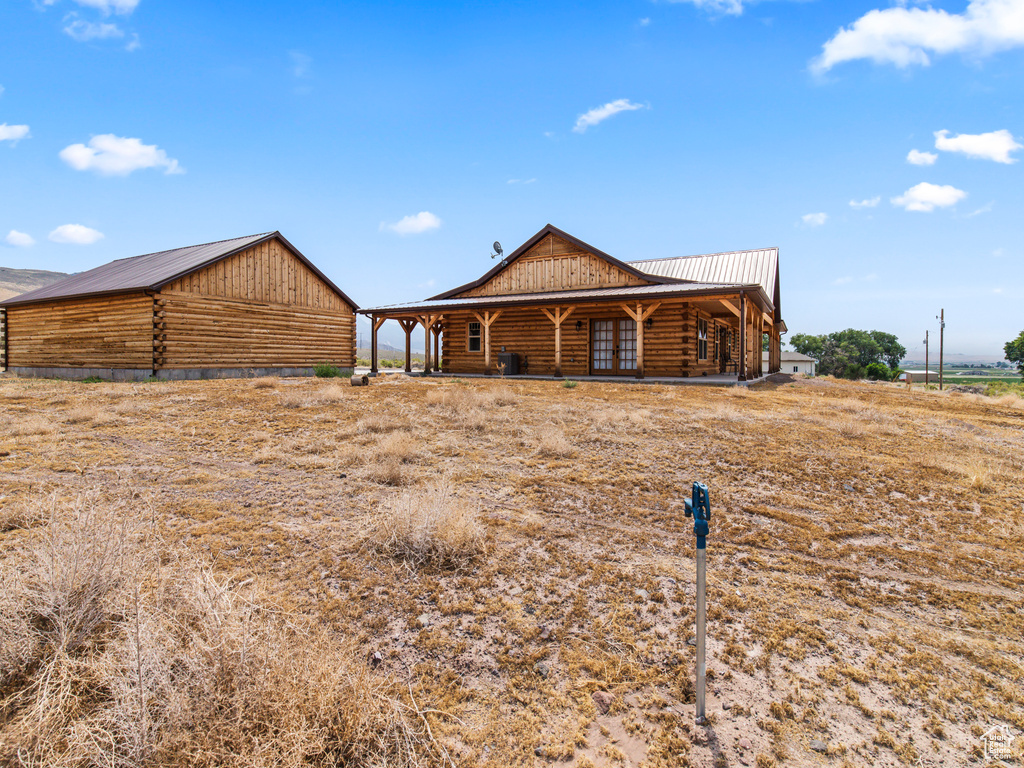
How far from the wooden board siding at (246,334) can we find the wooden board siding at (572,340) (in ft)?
18.8

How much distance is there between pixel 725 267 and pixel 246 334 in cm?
2170

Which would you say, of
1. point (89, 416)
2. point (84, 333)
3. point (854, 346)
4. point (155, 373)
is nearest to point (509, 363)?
point (155, 373)

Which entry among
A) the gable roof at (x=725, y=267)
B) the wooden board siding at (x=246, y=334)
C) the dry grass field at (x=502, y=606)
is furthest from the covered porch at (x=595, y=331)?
the dry grass field at (x=502, y=606)

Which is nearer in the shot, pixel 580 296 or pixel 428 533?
pixel 428 533

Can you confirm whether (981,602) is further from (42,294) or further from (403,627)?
(42,294)

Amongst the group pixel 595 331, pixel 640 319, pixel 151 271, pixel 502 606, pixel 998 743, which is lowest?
pixel 998 743

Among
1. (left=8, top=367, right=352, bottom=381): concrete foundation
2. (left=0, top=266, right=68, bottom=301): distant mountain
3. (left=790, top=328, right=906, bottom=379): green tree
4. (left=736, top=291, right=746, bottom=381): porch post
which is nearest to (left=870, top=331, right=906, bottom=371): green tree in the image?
(left=790, top=328, right=906, bottom=379): green tree

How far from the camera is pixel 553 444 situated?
7305mm

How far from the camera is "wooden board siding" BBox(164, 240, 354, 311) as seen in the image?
19141mm

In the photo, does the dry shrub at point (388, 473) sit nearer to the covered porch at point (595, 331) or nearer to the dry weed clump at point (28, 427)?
the dry weed clump at point (28, 427)

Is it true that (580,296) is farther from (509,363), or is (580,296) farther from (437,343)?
(437,343)

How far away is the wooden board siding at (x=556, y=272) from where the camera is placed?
20984 millimetres

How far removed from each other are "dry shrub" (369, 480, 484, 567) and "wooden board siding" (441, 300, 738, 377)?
51.9 ft

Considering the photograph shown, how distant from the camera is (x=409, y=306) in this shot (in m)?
22.8
